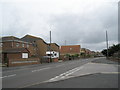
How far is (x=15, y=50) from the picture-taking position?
40.7 metres

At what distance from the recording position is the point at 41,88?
24.4 feet

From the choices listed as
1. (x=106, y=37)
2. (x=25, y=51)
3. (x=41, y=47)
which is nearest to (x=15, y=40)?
(x=25, y=51)

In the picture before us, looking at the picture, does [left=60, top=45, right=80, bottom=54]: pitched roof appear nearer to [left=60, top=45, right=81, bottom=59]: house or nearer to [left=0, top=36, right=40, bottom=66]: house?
[left=60, top=45, right=81, bottom=59]: house

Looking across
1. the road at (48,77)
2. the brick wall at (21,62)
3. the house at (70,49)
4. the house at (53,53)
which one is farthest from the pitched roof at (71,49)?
the road at (48,77)

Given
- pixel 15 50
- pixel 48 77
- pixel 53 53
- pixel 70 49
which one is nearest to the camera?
pixel 48 77

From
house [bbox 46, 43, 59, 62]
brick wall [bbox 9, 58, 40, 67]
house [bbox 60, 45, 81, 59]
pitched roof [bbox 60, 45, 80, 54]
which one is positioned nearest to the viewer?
brick wall [bbox 9, 58, 40, 67]

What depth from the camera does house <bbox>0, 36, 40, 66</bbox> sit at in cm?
3470

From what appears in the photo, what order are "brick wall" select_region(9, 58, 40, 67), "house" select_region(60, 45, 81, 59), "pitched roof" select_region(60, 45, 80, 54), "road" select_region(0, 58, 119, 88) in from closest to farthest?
"road" select_region(0, 58, 119, 88) → "brick wall" select_region(9, 58, 40, 67) → "house" select_region(60, 45, 81, 59) → "pitched roof" select_region(60, 45, 80, 54)

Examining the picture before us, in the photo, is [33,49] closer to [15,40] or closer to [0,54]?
[15,40]

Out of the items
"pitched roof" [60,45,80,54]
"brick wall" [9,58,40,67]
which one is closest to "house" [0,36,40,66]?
"brick wall" [9,58,40,67]

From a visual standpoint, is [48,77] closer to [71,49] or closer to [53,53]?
[53,53]

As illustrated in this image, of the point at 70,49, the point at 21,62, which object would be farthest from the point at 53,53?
the point at 70,49

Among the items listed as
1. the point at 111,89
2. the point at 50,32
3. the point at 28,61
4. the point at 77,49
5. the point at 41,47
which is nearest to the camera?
the point at 111,89

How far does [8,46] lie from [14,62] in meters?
19.2
